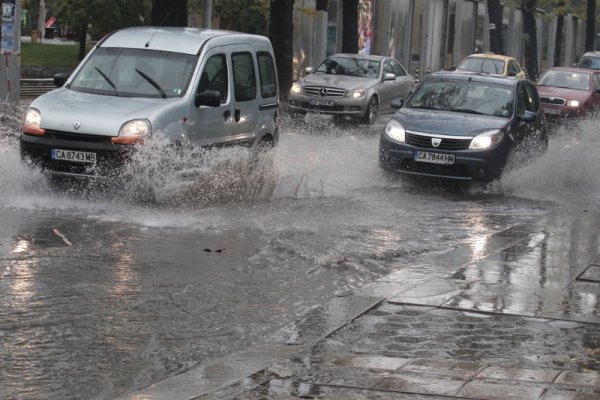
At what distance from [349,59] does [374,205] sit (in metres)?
16.0

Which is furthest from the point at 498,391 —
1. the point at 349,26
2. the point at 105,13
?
the point at 105,13

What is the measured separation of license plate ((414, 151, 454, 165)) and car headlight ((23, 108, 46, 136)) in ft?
17.5

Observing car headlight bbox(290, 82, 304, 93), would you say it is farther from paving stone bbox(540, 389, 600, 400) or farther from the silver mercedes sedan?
paving stone bbox(540, 389, 600, 400)

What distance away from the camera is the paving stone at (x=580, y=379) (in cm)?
627

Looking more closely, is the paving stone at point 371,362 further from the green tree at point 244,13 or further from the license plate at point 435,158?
the green tree at point 244,13

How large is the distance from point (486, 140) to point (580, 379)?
9444 mm

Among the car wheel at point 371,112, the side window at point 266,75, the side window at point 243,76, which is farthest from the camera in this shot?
the car wheel at point 371,112

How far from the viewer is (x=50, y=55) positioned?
Answer: 51.2 metres

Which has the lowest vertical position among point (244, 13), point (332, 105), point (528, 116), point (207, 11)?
point (332, 105)

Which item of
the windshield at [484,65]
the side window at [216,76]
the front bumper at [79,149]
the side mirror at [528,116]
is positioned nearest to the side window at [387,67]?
the windshield at [484,65]

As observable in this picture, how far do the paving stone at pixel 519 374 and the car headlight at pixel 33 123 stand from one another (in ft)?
23.2

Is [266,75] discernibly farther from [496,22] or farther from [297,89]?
[496,22]

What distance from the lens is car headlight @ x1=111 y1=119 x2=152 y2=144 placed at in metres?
12.0

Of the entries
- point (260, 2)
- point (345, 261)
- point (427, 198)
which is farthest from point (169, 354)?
point (260, 2)
